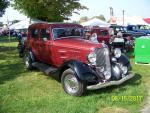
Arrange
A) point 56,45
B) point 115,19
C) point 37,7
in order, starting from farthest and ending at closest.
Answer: point 115,19, point 37,7, point 56,45

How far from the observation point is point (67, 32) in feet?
34.6

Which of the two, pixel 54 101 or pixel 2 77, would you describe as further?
pixel 2 77

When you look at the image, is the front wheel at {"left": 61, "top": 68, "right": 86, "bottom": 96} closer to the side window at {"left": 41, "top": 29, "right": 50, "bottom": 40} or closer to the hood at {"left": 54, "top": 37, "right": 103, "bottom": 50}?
the hood at {"left": 54, "top": 37, "right": 103, "bottom": 50}

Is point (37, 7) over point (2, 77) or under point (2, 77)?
over

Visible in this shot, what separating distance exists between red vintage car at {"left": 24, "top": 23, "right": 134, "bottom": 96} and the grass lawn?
1.04ft

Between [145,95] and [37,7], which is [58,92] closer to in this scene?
[145,95]

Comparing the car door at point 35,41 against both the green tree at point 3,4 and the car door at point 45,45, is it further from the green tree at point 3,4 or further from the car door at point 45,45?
the green tree at point 3,4

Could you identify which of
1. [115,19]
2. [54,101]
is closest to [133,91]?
[54,101]

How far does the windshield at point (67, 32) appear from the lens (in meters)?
10.3

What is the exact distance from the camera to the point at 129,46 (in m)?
20.3

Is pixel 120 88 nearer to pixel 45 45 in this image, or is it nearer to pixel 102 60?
pixel 102 60

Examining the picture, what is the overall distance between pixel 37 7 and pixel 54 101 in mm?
15248

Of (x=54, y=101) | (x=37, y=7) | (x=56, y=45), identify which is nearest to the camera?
(x=54, y=101)

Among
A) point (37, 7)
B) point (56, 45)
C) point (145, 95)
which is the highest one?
point (37, 7)
